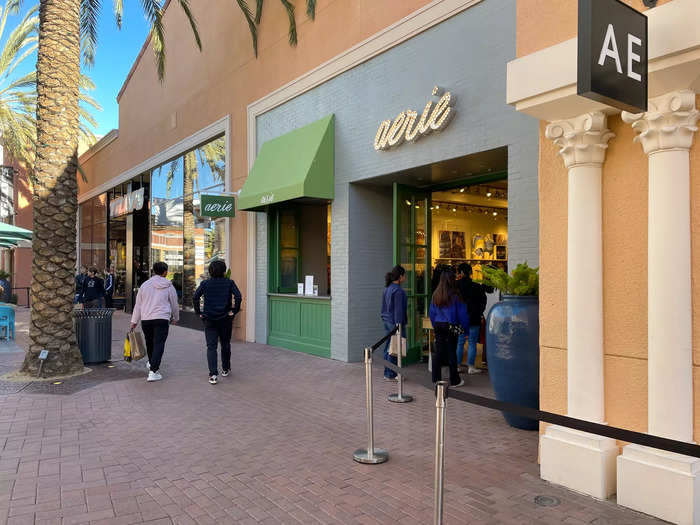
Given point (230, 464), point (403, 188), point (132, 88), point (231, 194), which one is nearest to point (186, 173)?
point (231, 194)

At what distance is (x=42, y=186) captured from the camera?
9.20m

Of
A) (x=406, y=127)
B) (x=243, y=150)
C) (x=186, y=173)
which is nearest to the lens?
(x=406, y=127)

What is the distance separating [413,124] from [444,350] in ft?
11.9

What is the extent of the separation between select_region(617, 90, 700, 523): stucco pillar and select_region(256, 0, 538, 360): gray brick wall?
3032 millimetres

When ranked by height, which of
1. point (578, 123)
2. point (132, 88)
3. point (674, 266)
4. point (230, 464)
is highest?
point (132, 88)

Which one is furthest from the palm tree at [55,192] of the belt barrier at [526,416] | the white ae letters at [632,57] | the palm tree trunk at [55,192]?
the white ae letters at [632,57]

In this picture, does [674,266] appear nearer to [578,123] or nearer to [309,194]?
[578,123]

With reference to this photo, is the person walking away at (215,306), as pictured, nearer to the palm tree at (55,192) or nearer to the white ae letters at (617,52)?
the palm tree at (55,192)

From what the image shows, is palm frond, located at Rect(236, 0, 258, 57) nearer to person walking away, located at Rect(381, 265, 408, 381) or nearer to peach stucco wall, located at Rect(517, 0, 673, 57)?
person walking away, located at Rect(381, 265, 408, 381)

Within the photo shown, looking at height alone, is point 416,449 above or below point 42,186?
below

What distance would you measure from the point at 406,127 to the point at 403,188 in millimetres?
1541

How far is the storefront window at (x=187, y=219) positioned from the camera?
51.0 ft

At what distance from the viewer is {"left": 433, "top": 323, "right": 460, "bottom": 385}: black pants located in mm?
7715

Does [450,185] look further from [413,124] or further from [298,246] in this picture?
[298,246]
